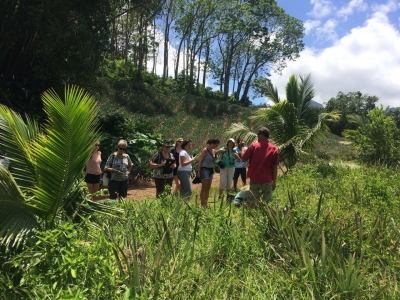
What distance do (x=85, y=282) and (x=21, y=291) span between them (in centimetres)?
44

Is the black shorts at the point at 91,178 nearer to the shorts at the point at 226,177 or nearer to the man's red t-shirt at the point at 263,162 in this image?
the shorts at the point at 226,177

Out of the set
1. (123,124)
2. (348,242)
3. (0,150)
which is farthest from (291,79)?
(0,150)

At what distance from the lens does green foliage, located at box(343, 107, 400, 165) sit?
13477 millimetres

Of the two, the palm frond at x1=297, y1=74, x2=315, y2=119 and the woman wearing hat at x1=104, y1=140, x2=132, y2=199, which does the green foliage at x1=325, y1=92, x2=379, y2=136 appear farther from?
the woman wearing hat at x1=104, y1=140, x2=132, y2=199

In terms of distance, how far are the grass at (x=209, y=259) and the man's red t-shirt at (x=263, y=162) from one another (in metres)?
1.03

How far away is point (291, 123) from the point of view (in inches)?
430

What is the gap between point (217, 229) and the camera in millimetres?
3846

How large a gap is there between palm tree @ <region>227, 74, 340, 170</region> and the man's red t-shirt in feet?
17.1

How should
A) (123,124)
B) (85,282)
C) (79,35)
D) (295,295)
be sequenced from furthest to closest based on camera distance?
(123,124), (79,35), (295,295), (85,282)

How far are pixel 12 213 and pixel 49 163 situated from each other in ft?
1.63

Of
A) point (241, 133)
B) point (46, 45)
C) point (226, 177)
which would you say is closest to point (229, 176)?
point (226, 177)

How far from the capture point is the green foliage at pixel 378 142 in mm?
13477

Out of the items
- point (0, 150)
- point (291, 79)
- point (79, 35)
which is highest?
point (79, 35)

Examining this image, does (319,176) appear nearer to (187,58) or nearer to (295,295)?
(295,295)
